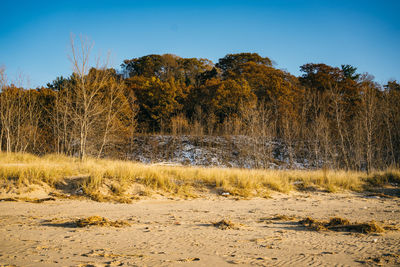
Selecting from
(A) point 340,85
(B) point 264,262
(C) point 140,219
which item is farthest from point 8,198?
(A) point 340,85

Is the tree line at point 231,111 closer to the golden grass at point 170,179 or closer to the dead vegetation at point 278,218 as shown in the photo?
the golden grass at point 170,179

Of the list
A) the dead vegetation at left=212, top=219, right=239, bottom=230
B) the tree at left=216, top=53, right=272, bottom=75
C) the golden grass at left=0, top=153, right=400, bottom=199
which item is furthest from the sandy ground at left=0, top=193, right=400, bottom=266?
the tree at left=216, top=53, right=272, bottom=75

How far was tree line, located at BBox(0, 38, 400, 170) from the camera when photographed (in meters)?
21.2

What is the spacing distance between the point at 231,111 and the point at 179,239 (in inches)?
1048

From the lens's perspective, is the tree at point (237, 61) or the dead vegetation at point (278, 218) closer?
the dead vegetation at point (278, 218)

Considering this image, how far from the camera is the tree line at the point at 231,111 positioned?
2120cm

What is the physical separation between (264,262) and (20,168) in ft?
27.0

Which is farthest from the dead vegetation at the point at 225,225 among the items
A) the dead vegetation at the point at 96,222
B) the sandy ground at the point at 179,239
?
the dead vegetation at the point at 96,222

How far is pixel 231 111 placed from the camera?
30094 mm

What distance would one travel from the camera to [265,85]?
31.2 meters

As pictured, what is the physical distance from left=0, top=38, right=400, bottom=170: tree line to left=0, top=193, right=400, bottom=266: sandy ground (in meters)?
14.7

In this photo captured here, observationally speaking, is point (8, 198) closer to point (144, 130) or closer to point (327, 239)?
point (327, 239)

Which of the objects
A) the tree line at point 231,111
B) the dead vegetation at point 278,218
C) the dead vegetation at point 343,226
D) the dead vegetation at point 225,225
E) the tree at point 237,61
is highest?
the tree at point 237,61

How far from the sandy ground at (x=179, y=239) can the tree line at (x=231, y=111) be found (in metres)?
14.7
